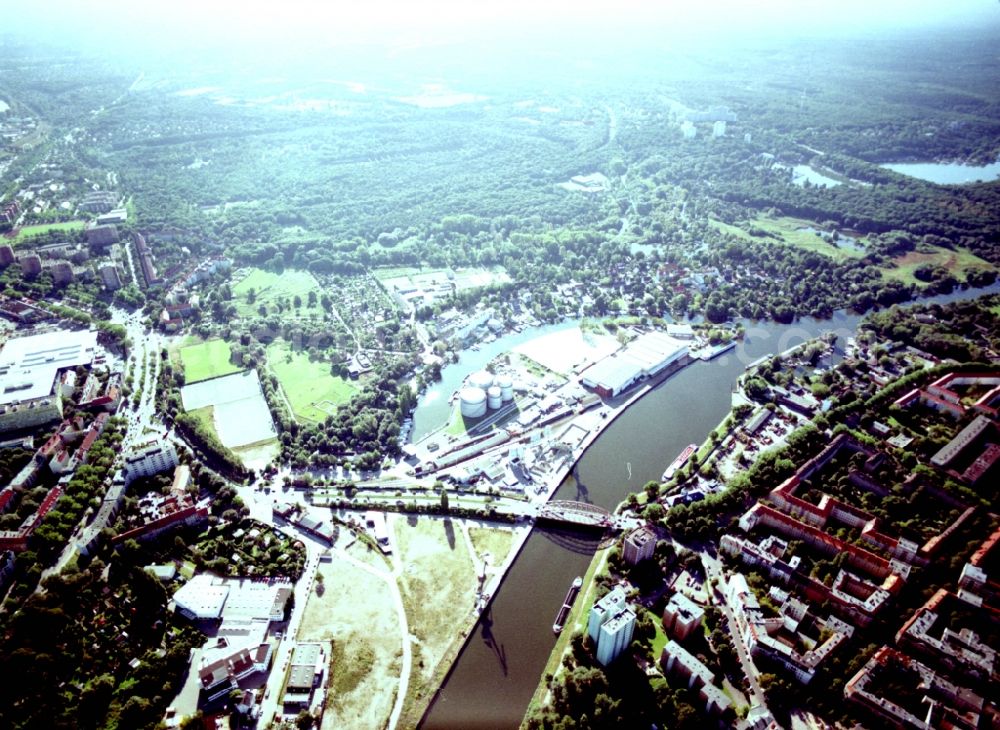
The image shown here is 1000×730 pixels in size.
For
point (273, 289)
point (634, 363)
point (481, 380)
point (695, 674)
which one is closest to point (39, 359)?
point (273, 289)

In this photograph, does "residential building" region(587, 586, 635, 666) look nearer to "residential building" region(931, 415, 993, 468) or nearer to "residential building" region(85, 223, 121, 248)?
"residential building" region(931, 415, 993, 468)

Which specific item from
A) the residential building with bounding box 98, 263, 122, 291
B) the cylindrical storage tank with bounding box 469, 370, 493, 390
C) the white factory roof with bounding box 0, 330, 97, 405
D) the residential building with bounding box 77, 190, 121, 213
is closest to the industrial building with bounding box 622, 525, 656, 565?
the cylindrical storage tank with bounding box 469, 370, 493, 390

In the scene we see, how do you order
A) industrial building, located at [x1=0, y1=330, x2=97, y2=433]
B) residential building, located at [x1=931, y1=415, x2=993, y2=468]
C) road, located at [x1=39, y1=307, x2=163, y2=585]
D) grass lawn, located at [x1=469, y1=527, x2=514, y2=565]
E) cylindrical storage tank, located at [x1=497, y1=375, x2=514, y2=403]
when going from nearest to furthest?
grass lawn, located at [x1=469, y1=527, x2=514, y2=565] < road, located at [x1=39, y1=307, x2=163, y2=585] < residential building, located at [x1=931, y1=415, x2=993, y2=468] < industrial building, located at [x1=0, y1=330, x2=97, y2=433] < cylindrical storage tank, located at [x1=497, y1=375, x2=514, y2=403]

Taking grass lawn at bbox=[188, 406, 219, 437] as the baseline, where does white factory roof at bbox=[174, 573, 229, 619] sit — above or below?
above

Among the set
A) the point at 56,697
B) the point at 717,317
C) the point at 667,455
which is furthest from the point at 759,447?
the point at 56,697

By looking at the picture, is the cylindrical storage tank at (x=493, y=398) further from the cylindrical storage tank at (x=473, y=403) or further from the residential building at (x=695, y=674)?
the residential building at (x=695, y=674)
